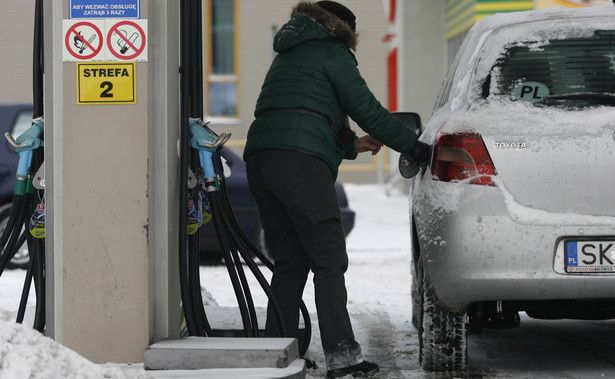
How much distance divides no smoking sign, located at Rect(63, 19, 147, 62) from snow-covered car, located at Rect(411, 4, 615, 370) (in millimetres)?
1405

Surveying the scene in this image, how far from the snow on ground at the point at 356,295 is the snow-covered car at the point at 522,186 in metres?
0.90

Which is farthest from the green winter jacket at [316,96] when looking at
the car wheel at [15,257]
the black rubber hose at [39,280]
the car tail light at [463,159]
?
the car wheel at [15,257]

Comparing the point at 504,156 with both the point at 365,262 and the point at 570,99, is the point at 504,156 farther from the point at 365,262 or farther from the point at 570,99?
the point at 365,262

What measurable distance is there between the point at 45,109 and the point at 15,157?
20.7 feet

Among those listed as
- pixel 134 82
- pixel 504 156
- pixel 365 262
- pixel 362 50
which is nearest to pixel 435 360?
pixel 504 156

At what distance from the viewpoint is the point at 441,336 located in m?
5.55

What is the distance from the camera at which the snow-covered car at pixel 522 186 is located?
5148mm

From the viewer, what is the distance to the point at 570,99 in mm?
5418

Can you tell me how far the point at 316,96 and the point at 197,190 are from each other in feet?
2.28

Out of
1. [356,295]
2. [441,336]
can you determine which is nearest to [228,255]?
[441,336]

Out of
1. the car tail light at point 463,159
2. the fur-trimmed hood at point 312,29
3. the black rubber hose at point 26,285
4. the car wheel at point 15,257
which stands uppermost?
the fur-trimmed hood at point 312,29

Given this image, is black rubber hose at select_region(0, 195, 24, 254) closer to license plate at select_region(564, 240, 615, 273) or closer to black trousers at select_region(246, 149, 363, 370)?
black trousers at select_region(246, 149, 363, 370)

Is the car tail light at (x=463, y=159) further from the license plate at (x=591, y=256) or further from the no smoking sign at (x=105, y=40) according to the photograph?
the no smoking sign at (x=105, y=40)

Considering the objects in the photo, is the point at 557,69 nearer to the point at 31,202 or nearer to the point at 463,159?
the point at 463,159
